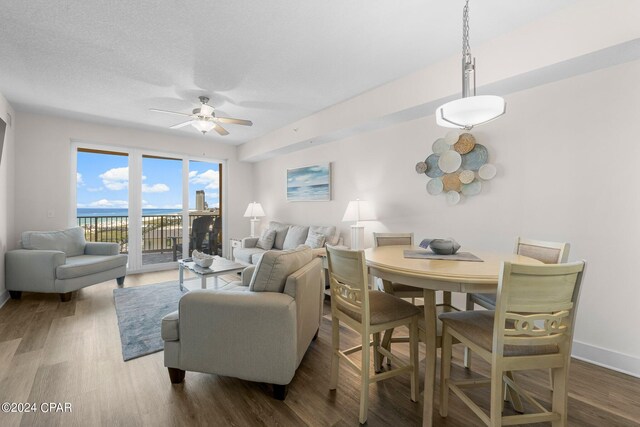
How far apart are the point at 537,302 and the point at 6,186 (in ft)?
18.5

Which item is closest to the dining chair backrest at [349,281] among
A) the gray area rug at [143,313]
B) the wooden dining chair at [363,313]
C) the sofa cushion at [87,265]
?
the wooden dining chair at [363,313]

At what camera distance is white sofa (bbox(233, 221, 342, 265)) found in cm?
427

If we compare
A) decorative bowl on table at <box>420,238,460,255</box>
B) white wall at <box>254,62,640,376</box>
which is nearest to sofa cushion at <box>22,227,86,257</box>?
decorative bowl on table at <box>420,238,460,255</box>

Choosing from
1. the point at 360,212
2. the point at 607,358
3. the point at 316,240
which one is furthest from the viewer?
the point at 316,240

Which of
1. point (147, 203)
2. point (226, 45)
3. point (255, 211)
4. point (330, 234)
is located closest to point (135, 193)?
point (147, 203)

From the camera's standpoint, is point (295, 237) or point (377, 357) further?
point (295, 237)

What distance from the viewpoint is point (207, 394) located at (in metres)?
1.80

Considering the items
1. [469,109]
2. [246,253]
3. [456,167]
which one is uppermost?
[469,109]

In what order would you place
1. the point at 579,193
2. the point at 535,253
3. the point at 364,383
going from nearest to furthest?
1. the point at 364,383
2. the point at 535,253
3. the point at 579,193

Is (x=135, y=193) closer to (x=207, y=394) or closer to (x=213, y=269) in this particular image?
(x=213, y=269)

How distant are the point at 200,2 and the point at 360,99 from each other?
2071mm

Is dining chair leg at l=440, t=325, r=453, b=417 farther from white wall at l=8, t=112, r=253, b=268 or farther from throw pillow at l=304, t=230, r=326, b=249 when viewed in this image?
white wall at l=8, t=112, r=253, b=268

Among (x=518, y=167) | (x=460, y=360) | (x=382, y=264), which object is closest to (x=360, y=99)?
(x=518, y=167)

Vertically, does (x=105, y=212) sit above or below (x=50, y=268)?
above
